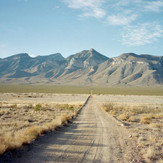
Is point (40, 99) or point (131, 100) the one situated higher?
point (131, 100)

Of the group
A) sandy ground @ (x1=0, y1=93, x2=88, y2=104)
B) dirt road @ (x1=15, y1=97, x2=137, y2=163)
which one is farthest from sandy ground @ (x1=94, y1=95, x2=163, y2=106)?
dirt road @ (x1=15, y1=97, x2=137, y2=163)

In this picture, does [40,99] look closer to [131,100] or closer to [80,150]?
[131,100]

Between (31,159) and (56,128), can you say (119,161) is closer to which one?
(31,159)

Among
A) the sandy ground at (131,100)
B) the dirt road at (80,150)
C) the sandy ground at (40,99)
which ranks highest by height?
the dirt road at (80,150)

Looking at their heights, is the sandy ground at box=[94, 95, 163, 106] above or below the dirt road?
below

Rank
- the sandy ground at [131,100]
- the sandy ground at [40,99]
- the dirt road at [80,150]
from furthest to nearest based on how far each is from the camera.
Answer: the sandy ground at [40,99] < the sandy ground at [131,100] < the dirt road at [80,150]

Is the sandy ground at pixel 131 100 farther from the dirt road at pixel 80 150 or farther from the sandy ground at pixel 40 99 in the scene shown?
the dirt road at pixel 80 150

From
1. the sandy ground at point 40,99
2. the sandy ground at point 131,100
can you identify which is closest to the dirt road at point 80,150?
the sandy ground at point 131,100

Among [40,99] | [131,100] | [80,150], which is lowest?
[40,99]

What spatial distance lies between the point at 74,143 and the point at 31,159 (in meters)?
3.04

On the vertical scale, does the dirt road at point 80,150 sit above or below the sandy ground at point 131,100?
above

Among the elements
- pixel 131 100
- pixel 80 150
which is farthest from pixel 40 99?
pixel 80 150

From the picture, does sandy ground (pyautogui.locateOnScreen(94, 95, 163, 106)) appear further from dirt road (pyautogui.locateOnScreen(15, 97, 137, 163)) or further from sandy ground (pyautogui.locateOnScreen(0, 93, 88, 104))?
dirt road (pyautogui.locateOnScreen(15, 97, 137, 163))

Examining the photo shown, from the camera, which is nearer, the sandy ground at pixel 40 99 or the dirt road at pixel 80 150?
the dirt road at pixel 80 150
